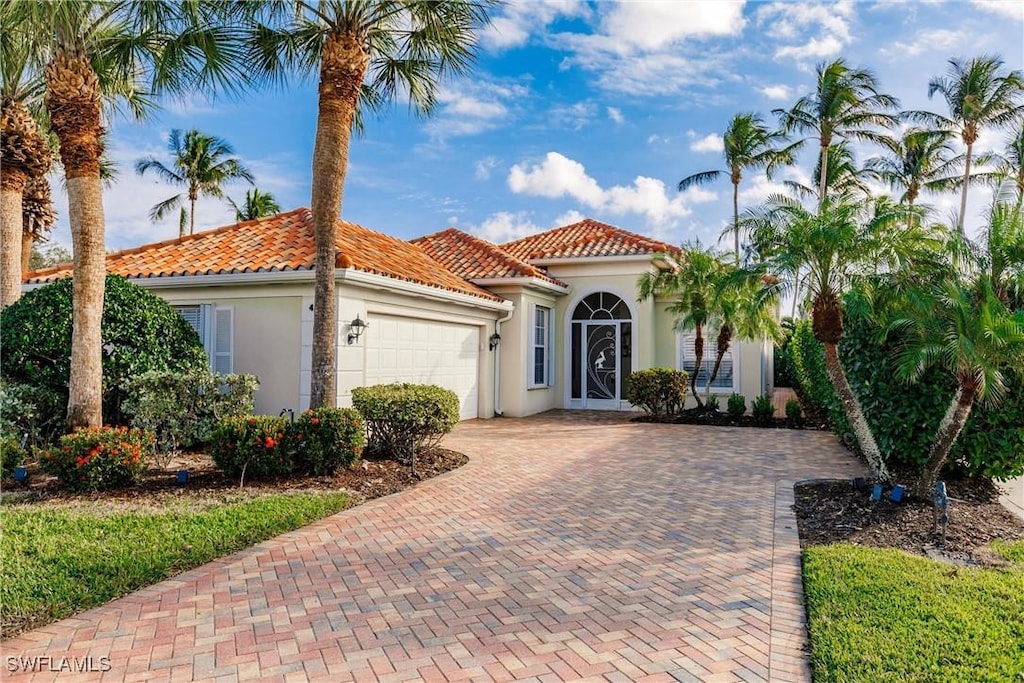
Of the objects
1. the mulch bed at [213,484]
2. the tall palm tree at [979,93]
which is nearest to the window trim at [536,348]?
the mulch bed at [213,484]

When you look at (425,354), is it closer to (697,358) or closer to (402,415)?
(402,415)

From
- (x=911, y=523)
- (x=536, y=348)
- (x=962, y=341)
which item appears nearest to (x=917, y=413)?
(x=911, y=523)

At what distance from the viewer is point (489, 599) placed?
493 cm

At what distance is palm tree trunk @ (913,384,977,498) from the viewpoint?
6.95 metres

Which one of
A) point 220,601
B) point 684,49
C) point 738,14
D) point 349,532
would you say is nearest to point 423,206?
point 684,49

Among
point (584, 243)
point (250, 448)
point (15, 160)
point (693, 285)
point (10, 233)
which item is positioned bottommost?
point (250, 448)

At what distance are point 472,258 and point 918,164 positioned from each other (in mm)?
28775

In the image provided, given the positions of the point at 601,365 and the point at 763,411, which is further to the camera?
the point at 601,365

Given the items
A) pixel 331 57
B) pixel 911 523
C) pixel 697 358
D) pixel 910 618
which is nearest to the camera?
pixel 910 618

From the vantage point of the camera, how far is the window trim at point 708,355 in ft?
62.2

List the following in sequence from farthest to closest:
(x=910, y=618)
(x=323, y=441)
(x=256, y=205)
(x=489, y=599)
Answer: (x=256, y=205) → (x=323, y=441) → (x=489, y=599) → (x=910, y=618)

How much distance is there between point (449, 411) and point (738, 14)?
9.15 meters

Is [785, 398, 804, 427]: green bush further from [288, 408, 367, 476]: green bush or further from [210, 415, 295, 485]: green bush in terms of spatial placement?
[210, 415, 295, 485]: green bush

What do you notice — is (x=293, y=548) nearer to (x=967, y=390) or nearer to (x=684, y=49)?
(x=967, y=390)
